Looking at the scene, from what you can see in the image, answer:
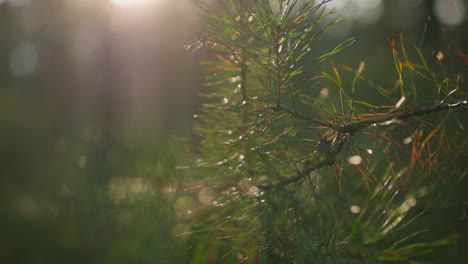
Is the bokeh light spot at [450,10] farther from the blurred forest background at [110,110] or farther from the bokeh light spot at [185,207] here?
the bokeh light spot at [185,207]

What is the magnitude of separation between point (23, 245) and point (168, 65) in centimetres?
220

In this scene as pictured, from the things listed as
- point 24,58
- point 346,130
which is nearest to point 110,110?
point 24,58

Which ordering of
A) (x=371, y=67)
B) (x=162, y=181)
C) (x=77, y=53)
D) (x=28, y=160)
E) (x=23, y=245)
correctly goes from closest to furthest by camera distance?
(x=162, y=181), (x=23, y=245), (x=371, y=67), (x=28, y=160), (x=77, y=53)

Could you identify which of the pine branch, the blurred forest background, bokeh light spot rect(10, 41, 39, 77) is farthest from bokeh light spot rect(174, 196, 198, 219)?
bokeh light spot rect(10, 41, 39, 77)

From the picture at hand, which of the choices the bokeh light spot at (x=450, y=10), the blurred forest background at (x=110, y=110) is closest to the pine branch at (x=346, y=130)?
the blurred forest background at (x=110, y=110)

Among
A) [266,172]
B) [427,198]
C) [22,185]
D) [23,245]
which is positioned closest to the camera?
[266,172]

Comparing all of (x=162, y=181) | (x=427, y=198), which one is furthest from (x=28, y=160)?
(x=427, y=198)

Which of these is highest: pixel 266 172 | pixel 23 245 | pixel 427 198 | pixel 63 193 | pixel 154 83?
pixel 266 172

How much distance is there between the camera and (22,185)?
1.46 m

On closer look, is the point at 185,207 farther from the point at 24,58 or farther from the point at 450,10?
the point at 24,58

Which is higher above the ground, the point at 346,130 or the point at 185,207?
the point at 346,130

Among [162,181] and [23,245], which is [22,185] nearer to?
[23,245]

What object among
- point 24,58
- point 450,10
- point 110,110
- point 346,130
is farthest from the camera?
point 24,58

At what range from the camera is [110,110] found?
9.14ft
